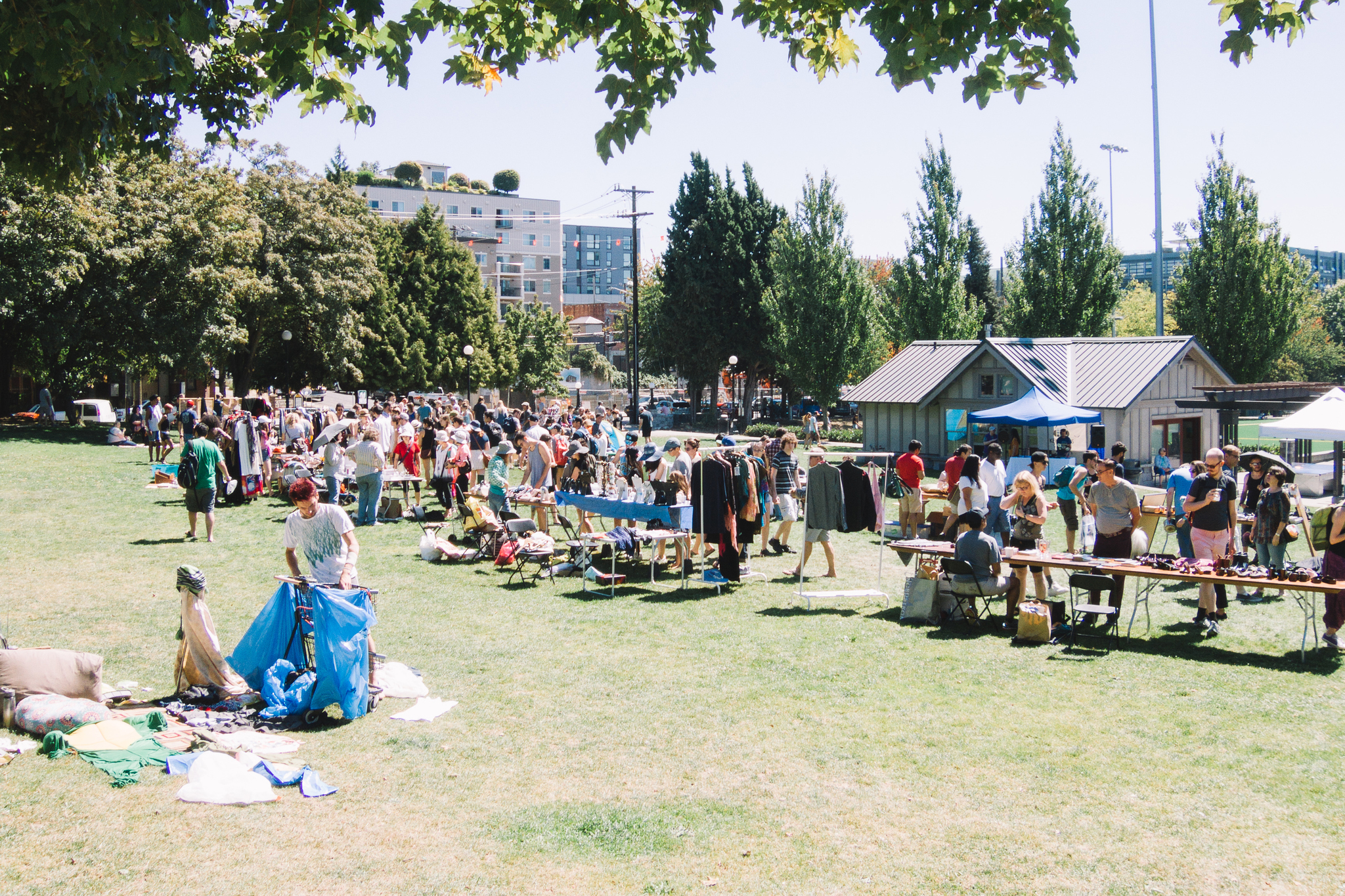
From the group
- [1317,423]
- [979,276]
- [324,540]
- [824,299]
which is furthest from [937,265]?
[324,540]

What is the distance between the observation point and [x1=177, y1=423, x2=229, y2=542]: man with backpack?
14.0 meters

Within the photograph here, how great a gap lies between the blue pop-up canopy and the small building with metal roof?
7.70 ft

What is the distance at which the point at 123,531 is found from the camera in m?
15.3

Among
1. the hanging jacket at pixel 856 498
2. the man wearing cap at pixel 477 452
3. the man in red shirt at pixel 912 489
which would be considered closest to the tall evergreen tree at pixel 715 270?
the man wearing cap at pixel 477 452

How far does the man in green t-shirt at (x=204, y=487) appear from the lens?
46.0ft

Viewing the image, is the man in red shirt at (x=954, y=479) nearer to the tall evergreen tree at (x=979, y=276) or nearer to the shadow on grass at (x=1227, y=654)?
the shadow on grass at (x=1227, y=654)

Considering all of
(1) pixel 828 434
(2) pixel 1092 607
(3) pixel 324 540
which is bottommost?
(2) pixel 1092 607

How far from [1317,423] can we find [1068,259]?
85.4ft

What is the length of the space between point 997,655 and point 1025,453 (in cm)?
1889

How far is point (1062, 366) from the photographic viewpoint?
95.6 feet

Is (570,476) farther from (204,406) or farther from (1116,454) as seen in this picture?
(204,406)

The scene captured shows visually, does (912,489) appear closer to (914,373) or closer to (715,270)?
(914,373)

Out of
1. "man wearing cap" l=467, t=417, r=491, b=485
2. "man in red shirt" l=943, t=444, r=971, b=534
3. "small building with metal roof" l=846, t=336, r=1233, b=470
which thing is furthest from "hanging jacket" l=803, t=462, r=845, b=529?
"small building with metal roof" l=846, t=336, r=1233, b=470

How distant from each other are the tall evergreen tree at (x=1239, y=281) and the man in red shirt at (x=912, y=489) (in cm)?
2653
